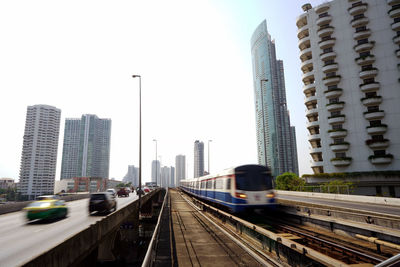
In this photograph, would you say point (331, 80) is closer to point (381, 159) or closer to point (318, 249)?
point (381, 159)

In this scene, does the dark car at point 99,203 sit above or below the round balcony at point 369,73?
below

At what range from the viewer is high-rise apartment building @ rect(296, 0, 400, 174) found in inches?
1731

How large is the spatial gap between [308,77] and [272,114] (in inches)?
3214

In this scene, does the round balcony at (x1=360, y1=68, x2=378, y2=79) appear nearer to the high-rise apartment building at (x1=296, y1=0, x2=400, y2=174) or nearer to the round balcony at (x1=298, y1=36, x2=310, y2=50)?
the high-rise apartment building at (x1=296, y1=0, x2=400, y2=174)

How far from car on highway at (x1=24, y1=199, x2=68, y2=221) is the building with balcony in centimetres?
4861

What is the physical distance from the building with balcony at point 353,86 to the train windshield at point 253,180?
1519 inches

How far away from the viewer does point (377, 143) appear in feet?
142

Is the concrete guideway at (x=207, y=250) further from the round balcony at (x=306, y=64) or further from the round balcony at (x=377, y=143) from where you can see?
the round balcony at (x=306, y=64)

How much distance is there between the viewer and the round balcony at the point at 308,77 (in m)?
53.8

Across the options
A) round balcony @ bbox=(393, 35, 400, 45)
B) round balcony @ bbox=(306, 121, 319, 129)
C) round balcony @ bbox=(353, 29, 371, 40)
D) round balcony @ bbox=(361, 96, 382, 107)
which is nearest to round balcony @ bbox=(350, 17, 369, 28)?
round balcony @ bbox=(353, 29, 371, 40)

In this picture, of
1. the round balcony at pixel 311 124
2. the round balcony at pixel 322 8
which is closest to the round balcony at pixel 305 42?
the round balcony at pixel 322 8

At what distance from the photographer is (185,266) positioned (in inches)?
302

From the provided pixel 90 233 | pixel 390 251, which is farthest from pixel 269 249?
pixel 90 233

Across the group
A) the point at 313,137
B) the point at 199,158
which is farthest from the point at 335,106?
the point at 199,158
